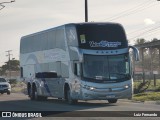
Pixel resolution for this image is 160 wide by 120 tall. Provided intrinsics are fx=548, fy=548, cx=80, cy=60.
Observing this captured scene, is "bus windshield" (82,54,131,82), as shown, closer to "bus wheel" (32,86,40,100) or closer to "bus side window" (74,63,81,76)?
"bus side window" (74,63,81,76)

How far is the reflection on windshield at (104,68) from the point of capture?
87.6 ft

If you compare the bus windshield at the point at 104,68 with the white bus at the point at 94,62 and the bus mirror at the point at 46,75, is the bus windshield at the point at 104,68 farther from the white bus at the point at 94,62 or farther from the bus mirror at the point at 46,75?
the bus mirror at the point at 46,75

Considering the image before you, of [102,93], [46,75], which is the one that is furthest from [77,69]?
[46,75]

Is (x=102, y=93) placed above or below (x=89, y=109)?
above

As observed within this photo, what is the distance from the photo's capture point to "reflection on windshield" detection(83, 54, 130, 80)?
2670cm

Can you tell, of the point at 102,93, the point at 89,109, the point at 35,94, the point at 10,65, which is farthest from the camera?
the point at 10,65

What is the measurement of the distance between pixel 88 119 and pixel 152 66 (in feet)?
551

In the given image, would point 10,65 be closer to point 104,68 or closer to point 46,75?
point 46,75

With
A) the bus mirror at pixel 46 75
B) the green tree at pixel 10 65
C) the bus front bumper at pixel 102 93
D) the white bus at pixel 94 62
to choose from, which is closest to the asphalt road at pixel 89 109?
the bus front bumper at pixel 102 93

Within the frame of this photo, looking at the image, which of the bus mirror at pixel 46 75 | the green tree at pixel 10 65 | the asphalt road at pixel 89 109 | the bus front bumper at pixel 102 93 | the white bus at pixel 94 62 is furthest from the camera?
the green tree at pixel 10 65

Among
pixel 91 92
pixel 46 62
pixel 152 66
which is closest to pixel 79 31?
Result: pixel 91 92

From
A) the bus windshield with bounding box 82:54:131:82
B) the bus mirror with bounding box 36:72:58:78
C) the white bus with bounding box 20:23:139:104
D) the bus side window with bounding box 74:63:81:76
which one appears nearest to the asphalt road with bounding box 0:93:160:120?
the white bus with bounding box 20:23:139:104

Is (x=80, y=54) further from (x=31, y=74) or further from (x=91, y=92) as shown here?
(x=31, y=74)

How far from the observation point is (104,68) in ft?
87.9
